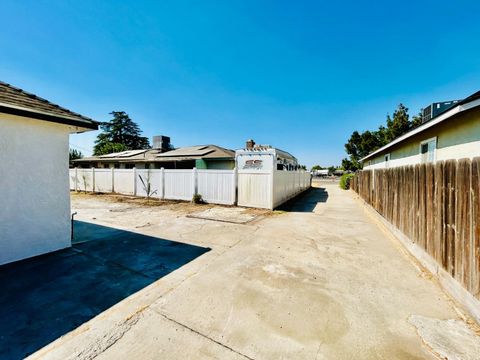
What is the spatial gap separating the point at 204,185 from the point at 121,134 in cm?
4462

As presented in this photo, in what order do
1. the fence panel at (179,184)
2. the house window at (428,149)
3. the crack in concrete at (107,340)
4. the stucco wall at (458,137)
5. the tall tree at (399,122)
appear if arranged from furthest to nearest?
1. the tall tree at (399,122)
2. the fence panel at (179,184)
3. the house window at (428,149)
4. the stucco wall at (458,137)
5. the crack in concrete at (107,340)

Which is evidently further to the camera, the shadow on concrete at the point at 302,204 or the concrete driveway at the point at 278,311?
the shadow on concrete at the point at 302,204

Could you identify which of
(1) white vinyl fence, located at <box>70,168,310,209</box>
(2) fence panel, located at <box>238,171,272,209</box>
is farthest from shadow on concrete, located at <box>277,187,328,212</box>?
(2) fence panel, located at <box>238,171,272,209</box>

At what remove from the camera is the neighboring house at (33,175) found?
12.2 feet

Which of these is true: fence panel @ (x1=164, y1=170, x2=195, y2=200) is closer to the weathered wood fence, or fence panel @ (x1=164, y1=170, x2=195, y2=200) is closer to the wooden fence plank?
the weathered wood fence

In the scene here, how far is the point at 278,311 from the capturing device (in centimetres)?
252

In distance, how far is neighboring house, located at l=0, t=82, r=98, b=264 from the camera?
12.2 feet

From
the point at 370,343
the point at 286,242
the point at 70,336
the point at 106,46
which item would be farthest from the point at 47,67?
the point at 370,343

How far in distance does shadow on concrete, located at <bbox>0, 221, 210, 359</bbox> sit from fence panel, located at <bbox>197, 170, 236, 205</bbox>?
566 centimetres

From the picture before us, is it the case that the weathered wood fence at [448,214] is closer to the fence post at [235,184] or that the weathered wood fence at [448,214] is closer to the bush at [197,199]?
the fence post at [235,184]

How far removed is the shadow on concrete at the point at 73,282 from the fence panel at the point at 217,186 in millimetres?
5662

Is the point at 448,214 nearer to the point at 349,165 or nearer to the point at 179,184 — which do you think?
the point at 179,184

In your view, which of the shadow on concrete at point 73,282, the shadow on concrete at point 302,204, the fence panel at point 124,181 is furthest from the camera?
the fence panel at point 124,181

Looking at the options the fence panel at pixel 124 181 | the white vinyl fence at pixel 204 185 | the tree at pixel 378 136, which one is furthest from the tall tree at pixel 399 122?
the fence panel at pixel 124 181
